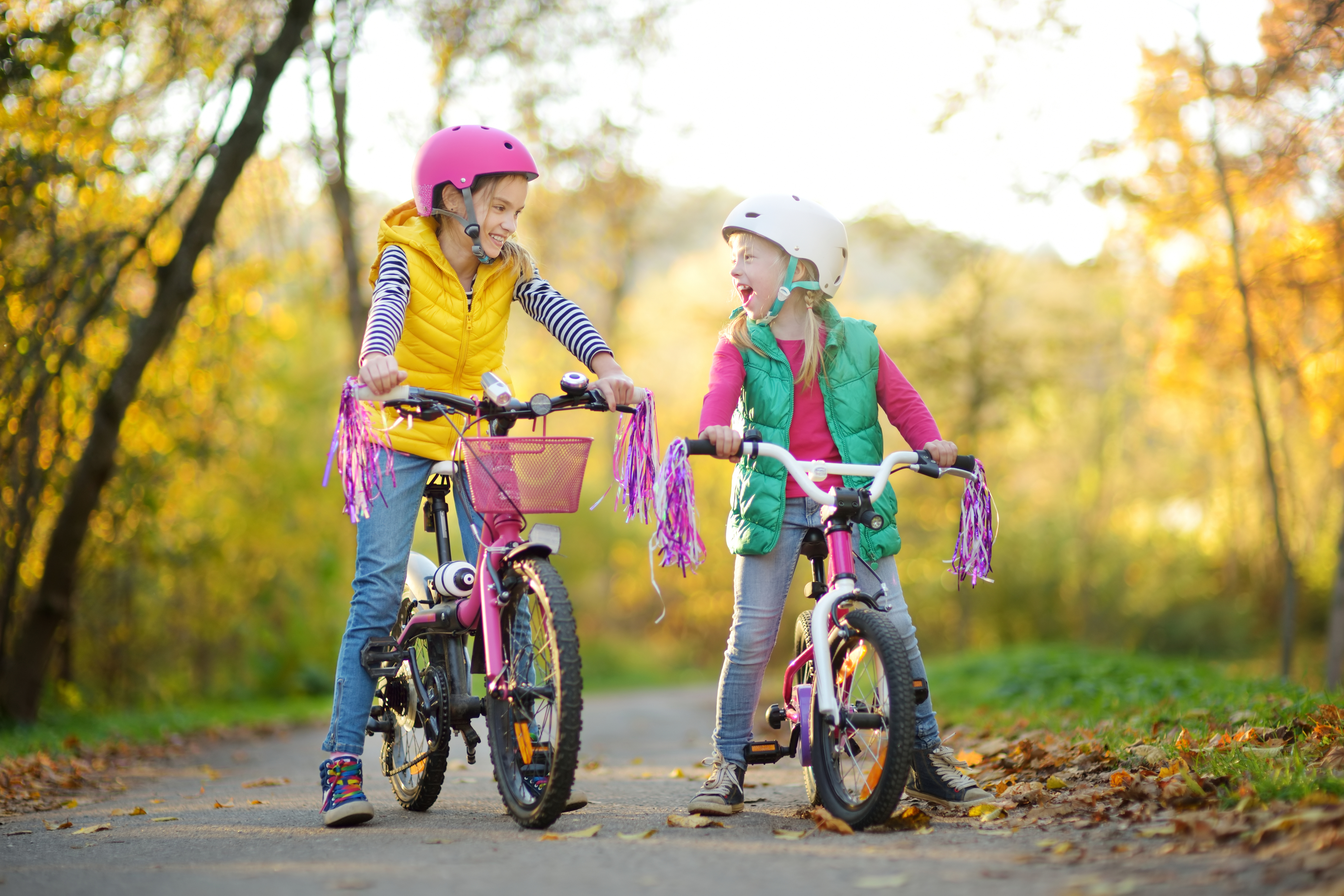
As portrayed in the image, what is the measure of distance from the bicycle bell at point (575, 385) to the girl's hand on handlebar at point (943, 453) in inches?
44.8

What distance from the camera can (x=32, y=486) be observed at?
8.13m

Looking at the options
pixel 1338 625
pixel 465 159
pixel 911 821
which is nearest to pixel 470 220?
pixel 465 159

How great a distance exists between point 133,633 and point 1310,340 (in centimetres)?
1311

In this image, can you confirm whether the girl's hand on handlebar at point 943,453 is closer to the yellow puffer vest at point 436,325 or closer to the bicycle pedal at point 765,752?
the bicycle pedal at point 765,752

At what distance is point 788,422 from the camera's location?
3963mm

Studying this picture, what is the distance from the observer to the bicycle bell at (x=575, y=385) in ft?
11.8

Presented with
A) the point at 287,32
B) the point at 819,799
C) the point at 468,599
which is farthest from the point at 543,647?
the point at 287,32

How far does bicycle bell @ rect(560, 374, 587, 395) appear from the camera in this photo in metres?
3.58

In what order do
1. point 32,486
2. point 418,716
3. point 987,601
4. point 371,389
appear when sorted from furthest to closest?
point 987,601 < point 32,486 < point 418,716 < point 371,389

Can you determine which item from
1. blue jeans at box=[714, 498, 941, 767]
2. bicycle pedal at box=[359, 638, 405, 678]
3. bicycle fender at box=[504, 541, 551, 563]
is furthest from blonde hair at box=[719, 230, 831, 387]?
bicycle pedal at box=[359, 638, 405, 678]

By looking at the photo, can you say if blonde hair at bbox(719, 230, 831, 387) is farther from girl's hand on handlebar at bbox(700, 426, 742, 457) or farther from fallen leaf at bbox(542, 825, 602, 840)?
fallen leaf at bbox(542, 825, 602, 840)

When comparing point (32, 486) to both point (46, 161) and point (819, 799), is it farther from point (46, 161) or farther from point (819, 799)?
point (819, 799)

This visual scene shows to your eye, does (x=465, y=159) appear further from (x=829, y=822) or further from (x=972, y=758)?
(x=972, y=758)

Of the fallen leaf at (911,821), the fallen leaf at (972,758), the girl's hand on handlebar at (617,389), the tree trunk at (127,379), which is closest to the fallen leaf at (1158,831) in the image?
the fallen leaf at (911,821)
